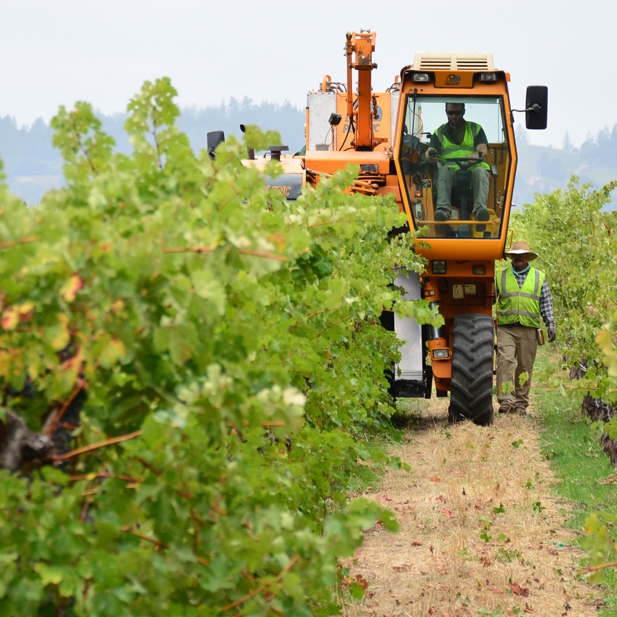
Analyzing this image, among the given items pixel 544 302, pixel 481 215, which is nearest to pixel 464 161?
pixel 481 215

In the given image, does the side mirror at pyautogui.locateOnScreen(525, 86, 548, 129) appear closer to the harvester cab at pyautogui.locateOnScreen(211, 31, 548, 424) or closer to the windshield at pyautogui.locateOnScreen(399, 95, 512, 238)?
the harvester cab at pyautogui.locateOnScreen(211, 31, 548, 424)

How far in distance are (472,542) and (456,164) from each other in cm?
455

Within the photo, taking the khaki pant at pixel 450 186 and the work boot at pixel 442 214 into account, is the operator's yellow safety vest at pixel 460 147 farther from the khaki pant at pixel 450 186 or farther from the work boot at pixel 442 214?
the work boot at pixel 442 214

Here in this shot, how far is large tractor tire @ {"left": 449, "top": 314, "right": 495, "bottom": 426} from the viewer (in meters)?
11.3

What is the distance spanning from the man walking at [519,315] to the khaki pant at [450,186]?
1.82 metres

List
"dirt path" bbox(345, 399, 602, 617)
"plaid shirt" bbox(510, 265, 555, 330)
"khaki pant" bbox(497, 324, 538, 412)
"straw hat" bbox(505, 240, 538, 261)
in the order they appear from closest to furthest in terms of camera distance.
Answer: "dirt path" bbox(345, 399, 602, 617), "straw hat" bbox(505, 240, 538, 261), "plaid shirt" bbox(510, 265, 555, 330), "khaki pant" bbox(497, 324, 538, 412)

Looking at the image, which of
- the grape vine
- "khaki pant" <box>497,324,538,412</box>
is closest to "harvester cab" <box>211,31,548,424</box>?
"khaki pant" <box>497,324,538,412</box>

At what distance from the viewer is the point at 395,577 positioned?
6.77m

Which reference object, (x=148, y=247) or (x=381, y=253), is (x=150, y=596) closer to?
(x=148, y=247)

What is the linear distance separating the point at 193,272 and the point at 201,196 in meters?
0.72

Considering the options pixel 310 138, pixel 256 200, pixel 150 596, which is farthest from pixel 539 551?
pixel 310 138

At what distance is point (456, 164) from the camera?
1097cm

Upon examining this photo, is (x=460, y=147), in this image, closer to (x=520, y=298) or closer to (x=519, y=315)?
(x=520, y=298)

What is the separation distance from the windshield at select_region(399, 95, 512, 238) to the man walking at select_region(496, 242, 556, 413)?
1738 millimetres
